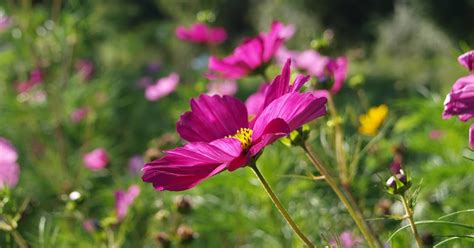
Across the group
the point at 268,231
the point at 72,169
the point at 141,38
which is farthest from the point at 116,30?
the point at 268,231

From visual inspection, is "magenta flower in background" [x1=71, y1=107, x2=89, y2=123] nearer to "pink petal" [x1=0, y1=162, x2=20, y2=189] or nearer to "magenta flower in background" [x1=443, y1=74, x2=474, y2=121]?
"pink petal" [x1=0, y1=162, x2=20, y2=189]

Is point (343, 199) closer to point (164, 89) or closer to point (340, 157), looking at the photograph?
point (340, 157)

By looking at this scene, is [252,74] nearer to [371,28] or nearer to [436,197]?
[436,197]

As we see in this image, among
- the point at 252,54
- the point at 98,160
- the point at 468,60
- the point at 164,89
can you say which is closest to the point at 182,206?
the point at 252,54

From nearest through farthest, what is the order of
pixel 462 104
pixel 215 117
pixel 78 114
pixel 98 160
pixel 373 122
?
1. pixel 462 104
2. pixel 215 117
3. pixel 373 122
4. pixel 98 160
5. pixel 78 114

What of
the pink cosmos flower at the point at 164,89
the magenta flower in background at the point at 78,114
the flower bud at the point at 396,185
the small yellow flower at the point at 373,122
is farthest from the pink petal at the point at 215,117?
the magenta flower in background at the point at 78,114

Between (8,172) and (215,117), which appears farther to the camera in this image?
(8,172)

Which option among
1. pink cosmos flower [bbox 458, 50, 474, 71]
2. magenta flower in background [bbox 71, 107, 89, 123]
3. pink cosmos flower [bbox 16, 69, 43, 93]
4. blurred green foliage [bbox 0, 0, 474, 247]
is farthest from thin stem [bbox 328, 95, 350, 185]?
magenta flower in background [bbox 71, 107, 89, 123]

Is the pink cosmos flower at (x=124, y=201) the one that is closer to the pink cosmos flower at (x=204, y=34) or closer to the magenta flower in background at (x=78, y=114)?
the pink cosmos flower at (x=204, y=34)
